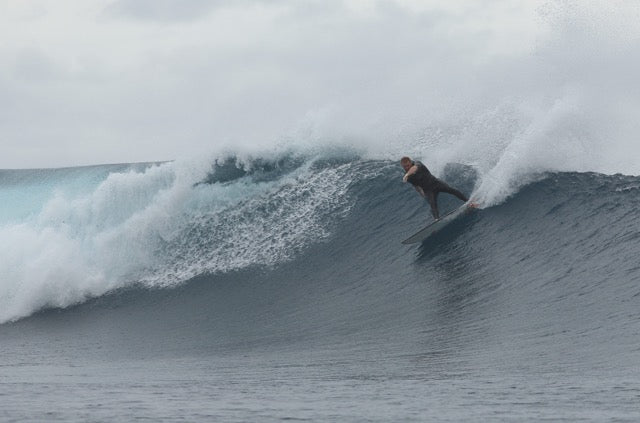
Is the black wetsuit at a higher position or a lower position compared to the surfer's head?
lower

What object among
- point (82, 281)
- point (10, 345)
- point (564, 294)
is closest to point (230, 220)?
point (82, 281)

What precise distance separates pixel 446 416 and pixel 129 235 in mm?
14082

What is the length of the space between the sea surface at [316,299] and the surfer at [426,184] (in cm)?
57

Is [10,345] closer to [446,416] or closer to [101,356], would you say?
[101,356]

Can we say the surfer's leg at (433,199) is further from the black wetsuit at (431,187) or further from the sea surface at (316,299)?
the sea surface at (316,299)

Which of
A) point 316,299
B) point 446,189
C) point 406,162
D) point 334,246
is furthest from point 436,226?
point 316,299

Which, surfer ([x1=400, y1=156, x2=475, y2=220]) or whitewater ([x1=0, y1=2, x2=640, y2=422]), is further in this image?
surfer ([x1=400, y1=156, x2=475, y2=220])

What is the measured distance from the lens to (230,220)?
2017 centimetres

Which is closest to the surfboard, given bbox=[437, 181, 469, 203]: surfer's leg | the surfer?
the surfer

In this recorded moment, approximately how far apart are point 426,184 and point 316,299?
288cm

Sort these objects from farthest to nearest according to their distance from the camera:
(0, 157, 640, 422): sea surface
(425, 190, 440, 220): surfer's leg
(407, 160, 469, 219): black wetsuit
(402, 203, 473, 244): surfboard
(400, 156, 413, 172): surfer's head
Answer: (402, 203, 473, 244): surfboard, (425, 190, 440, 220): surfer's leg, (407, 160, 469, 219): black wetsuit, (400, 156, 413, 172): surfer's head, (0, 157, 640, 422): sea surface

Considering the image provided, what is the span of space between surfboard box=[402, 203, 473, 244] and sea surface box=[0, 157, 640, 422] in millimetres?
138

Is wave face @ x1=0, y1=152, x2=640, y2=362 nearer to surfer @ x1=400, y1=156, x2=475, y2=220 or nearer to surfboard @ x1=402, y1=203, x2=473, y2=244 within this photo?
surfboard @ x1=402, y1=203, x2=473, y2=244

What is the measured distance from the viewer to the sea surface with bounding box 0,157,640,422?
8117 millimetres
